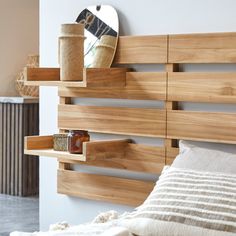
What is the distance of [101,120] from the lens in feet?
9.60

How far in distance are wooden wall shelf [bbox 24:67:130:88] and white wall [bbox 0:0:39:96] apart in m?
2.46

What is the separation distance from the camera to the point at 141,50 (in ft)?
9.08

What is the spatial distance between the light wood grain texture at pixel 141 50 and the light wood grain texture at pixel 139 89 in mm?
60

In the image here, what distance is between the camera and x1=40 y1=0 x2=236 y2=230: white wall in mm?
2594

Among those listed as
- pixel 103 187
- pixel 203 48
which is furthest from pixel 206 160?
pixel 103 187

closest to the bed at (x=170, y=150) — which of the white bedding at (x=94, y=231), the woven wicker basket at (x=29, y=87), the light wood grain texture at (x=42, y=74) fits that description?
the white bedding at (x=94, y=231)

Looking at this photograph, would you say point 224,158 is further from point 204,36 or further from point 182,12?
point 182,12

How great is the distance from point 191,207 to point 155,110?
73cm

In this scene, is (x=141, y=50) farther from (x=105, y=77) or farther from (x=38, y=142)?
(x=38, y=142)

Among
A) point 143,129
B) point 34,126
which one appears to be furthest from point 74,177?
point 34,126

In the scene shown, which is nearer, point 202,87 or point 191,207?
point 191,207

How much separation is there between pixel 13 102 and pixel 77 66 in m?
2.38

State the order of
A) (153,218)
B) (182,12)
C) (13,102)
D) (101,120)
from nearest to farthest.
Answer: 1. (153,218)
2. (182,12)
3. (101,120)
4. (13,102)

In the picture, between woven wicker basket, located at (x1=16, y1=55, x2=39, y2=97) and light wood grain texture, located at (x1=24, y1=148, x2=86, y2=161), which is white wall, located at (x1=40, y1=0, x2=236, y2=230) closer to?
light wood grain texture, located at (x1=24, y1=148, x2=86, y2=161)
